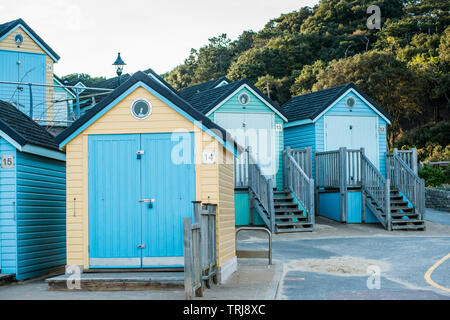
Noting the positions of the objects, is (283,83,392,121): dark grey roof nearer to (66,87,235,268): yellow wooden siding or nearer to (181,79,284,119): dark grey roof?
(181,79,284,119): dark grey roof

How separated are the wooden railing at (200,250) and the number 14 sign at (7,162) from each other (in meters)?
4.41

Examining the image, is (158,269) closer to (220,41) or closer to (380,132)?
(380,132)

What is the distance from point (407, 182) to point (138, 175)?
12.8 metres

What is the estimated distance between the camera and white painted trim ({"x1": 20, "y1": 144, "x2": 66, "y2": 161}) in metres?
12.4

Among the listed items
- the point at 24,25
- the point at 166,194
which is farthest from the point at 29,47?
the point at 166,194

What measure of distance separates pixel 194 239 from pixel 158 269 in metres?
2.18

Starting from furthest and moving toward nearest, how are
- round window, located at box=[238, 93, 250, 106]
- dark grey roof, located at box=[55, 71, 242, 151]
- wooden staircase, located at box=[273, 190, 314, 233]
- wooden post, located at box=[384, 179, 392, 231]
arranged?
round window, located at box=[238, 93, 250, 106] → wooden post, located at box=[384, 179, 392, 231] → wooden staircase, located at box=[273, 190, 314, 233] → dark grey roof, located at box=[55, 71, 242, 151]

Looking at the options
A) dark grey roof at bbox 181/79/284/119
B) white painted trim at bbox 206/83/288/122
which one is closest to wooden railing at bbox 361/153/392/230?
white painted trim at bbox 206/83/288/122

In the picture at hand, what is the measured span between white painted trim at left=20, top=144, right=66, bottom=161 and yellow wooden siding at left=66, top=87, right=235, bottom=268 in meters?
1.50

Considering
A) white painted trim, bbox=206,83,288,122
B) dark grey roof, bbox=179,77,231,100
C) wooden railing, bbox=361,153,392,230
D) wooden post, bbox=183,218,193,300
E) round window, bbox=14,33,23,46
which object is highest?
round window, bbox=14,33,23,46

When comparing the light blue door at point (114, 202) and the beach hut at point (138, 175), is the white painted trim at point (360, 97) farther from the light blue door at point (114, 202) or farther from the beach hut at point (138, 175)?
the light blue door at point (114, 202)

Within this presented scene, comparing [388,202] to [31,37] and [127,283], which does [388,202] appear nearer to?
[127,283]

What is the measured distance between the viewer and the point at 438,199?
28016 millimetres
